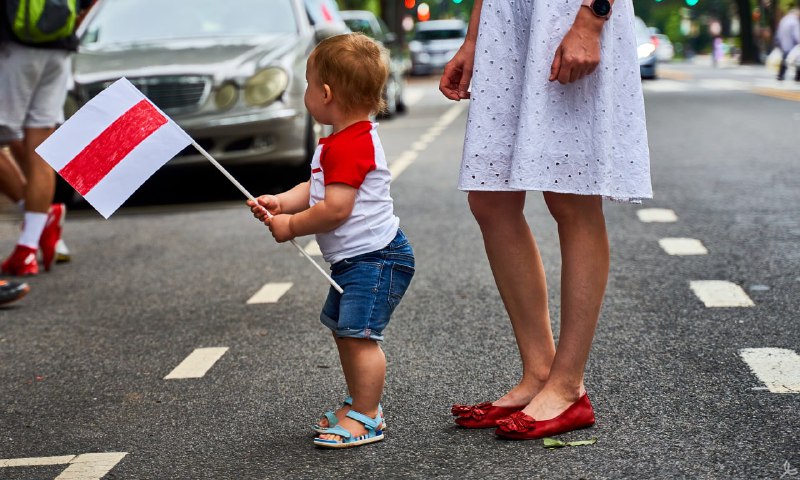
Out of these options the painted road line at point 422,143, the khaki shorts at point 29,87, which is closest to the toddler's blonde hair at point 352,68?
the khaki shorts at point 29,87

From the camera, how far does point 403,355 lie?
462 cm

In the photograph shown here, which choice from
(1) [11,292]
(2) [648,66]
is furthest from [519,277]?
(2) [648,66]

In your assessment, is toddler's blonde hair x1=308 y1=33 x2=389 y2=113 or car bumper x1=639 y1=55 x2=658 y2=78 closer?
toddler's blonde hair x1=308 y1=33 x2=389 y2=113

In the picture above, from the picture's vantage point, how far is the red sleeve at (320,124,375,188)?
3471 millimetres

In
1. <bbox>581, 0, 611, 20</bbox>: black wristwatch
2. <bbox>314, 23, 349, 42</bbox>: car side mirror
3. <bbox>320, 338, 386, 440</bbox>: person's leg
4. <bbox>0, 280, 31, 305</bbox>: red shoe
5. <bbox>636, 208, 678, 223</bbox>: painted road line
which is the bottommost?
<bbox>636, 208, 678, 223</bbox>: painted road line

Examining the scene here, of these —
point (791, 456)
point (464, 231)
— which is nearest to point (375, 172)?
point (791, 456)

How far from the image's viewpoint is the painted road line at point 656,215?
795 cm

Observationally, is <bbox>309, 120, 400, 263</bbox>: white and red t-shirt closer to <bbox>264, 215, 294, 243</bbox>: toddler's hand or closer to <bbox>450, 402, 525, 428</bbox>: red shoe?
<bbox>264, 215, 294, 243</bbox>: toddler's hand

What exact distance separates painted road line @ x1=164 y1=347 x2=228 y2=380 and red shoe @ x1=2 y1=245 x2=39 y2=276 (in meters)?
2.26

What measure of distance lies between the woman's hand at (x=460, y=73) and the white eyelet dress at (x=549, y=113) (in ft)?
0.41

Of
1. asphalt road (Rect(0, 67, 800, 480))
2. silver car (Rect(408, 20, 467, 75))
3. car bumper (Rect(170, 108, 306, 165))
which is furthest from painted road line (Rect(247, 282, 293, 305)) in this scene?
silver car (Rect(408, 20, 467, 75))

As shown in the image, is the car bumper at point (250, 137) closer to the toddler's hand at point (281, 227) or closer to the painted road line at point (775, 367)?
the painted road line at point (775, 367)

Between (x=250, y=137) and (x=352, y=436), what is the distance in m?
6.01

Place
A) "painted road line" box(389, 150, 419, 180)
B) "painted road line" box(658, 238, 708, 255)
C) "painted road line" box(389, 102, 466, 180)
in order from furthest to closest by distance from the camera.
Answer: "painted road line" box(389, 102, 466, 180) → "painted road line" box(389, 150, 419, 180) → "painted road line" box(658, 238, 708, 255)
